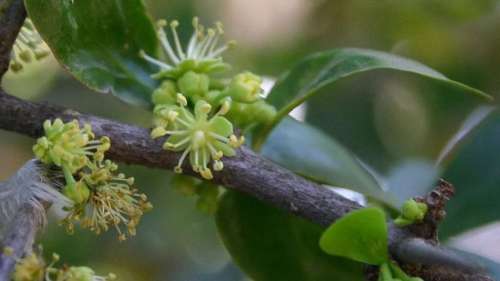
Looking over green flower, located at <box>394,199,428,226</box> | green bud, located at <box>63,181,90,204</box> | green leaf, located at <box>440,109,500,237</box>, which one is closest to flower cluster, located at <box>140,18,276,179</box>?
green bud, located at <box>63,181,90,204</box>

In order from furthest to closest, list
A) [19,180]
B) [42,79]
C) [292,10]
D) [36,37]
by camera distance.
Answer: [292,10] → [42,79] → [36,37] → [19,180]

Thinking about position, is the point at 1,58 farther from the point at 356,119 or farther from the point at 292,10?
the point at 292,10

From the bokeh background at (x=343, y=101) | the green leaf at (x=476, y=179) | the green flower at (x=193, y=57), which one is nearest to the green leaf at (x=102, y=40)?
the green flower at (x=193, y=57)

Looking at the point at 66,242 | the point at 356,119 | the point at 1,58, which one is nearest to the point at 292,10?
the point at 356,119

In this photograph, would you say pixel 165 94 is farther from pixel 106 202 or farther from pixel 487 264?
pixel 487 264

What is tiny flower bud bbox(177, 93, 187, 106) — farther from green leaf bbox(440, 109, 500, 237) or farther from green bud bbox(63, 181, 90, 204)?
green leaf bbox(440, 109, 500, 237)

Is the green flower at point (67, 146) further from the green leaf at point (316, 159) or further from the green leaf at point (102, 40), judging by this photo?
the green leaf at point (316, 159)

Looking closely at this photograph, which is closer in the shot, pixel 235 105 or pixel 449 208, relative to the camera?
pixel 235 105
